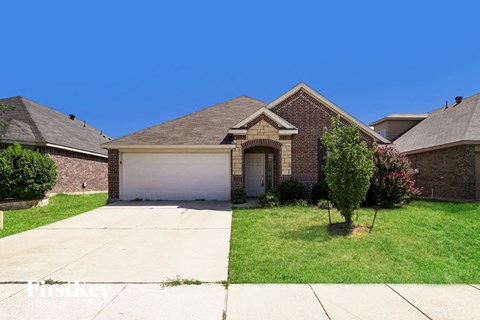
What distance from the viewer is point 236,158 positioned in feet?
44.4

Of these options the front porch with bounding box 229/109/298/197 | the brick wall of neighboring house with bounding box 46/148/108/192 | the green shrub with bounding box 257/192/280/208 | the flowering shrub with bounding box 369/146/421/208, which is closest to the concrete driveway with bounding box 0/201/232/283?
the green shrub with bounding box 257/192/280/208

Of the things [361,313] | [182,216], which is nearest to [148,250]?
[182,216]

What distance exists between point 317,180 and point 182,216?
6.89 meters

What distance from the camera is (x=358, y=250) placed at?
20.0 feet

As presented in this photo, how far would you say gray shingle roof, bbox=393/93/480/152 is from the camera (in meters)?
14.3

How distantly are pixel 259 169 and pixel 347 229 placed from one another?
301 inches

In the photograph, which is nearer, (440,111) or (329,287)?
(329,287)

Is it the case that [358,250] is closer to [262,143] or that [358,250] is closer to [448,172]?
[262,143]

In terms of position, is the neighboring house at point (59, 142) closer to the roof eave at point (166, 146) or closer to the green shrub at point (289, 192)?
the roof eave at point (166, 146)

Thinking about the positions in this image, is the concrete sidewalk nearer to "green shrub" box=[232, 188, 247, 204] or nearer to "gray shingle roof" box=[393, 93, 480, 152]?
"green shrub" box=[232, 188, 247, 204]

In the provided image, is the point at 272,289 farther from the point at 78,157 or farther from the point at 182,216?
the point at 78,157

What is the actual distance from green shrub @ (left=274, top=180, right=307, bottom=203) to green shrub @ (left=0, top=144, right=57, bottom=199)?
37.0 ft

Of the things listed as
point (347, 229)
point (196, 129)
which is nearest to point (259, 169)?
point (196, 129)

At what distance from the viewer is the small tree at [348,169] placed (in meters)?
7.61
